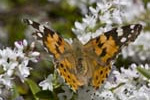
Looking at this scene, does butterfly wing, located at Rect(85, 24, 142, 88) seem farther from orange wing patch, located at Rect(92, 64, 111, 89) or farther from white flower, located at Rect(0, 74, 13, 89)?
white flower, located at Rect(0, 74, 13, 89)

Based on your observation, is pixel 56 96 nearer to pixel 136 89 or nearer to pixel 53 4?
pixel 136 89

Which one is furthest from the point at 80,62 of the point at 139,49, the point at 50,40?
the point at 139,49

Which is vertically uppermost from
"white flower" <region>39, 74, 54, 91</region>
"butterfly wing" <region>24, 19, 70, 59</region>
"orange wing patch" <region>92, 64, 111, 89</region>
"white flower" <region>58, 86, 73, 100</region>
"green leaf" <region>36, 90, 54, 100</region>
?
"butterfly wing" <region>24, 19, 70, 59</region>

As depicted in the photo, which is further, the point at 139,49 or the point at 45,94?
the point at 139,49

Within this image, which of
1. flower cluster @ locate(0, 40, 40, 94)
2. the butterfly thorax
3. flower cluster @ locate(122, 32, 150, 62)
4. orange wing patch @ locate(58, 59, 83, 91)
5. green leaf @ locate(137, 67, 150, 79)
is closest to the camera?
orange wing patch @ locate(58, 59, 83, 91)

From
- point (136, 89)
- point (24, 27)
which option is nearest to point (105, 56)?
point (136, 89)

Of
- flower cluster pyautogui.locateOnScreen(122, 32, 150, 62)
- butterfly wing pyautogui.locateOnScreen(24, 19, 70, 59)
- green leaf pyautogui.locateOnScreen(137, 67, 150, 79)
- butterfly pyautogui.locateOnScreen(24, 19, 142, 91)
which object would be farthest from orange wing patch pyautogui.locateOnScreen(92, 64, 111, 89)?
flower cluster pyautogui.locateOnScreen(122, 32, 150, 62)

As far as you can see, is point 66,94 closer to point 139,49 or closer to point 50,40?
point 50,40
